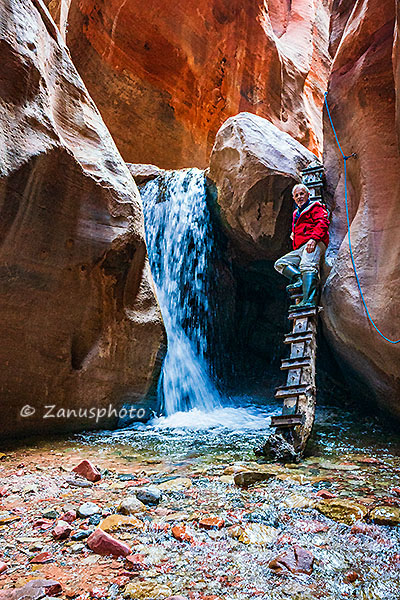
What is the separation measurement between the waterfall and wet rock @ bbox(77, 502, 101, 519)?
4.67 metres

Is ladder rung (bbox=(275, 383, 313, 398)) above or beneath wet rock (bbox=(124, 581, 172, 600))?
above

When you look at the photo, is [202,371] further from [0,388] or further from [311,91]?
[311,91]

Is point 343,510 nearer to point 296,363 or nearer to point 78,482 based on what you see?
point 78,482

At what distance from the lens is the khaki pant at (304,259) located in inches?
197

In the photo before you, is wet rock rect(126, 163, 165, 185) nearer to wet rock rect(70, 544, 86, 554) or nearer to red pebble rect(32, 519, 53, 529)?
red pebble rect(32, 519, 53, 529)

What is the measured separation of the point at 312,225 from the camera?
17.3ft

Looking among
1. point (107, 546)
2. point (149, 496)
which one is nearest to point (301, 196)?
point (149, 496)

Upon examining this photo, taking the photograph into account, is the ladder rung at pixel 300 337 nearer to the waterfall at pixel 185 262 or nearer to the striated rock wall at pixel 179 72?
the waterfall at pixel 185 262

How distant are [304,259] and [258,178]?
199cm

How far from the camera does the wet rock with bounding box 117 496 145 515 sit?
84.0 inches

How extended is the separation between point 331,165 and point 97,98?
8432mm

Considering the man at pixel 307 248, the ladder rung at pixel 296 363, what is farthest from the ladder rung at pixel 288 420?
the man at pixel 307 248

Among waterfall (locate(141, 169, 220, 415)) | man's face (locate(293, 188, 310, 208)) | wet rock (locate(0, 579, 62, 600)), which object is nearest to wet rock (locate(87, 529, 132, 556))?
wet rock (locate(0, 579, 62, 600))

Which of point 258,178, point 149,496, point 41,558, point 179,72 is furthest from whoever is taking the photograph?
point 179,72
